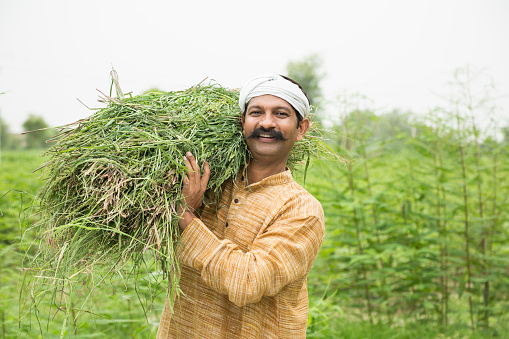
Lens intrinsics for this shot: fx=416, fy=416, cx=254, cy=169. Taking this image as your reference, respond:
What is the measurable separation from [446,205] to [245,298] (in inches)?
121

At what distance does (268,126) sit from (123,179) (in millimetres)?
563

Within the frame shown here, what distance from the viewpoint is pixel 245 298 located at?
141cm

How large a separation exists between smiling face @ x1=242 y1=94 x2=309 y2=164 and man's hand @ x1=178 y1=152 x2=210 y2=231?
0.22 meters

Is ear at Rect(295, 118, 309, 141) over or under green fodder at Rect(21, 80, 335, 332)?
over

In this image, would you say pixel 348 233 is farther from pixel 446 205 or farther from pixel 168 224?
pixel 168 224

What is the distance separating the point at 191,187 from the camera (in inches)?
57.1

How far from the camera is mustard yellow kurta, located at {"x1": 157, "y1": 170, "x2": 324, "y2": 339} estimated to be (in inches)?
56.1

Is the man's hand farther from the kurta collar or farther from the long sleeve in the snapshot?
the kurta collar

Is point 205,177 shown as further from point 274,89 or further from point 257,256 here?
point 274,89

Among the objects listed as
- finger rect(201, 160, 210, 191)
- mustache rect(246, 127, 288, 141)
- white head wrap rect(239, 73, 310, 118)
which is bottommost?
finger rect(201, 160, 210, 191)

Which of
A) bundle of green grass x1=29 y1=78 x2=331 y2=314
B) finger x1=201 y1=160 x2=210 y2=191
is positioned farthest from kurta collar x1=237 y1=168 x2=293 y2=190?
finger x1=201 y1=160 x2=210 y2=191

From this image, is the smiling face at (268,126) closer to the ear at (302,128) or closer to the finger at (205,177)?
the ear at (302,128)

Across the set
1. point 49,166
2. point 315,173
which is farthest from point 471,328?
point 49,166

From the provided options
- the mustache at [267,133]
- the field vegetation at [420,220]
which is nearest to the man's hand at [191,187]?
the mustache at [267,133]
